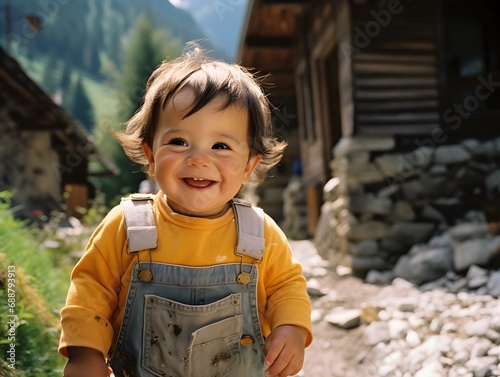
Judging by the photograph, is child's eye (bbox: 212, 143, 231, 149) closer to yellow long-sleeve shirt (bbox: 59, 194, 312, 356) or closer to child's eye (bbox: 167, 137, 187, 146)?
child's eye (bbox: 167, 137, 187, 146)

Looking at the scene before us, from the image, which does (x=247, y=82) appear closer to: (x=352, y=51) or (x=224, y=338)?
(x=224, y=338)

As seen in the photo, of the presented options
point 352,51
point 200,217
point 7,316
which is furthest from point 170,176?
point 352,51

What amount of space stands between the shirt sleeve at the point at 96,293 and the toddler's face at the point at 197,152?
0.23m

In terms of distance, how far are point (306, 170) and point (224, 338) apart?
8.10 m

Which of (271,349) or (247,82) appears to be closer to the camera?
(271,349)

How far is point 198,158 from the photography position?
1.64m

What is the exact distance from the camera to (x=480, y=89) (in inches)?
278

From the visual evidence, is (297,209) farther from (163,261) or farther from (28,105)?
(163,261)

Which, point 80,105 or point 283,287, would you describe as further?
point 80,105

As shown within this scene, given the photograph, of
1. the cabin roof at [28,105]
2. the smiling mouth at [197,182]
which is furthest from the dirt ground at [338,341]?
the cabin roof at [28,105]

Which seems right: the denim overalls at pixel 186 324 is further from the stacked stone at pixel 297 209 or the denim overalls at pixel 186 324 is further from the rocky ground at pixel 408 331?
the stacked stone at pixel 297 209

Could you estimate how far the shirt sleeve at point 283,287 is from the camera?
1756 millimetres

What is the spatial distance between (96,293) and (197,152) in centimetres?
54

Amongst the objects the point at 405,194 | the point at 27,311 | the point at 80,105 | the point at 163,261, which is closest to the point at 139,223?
the point at 163,261
